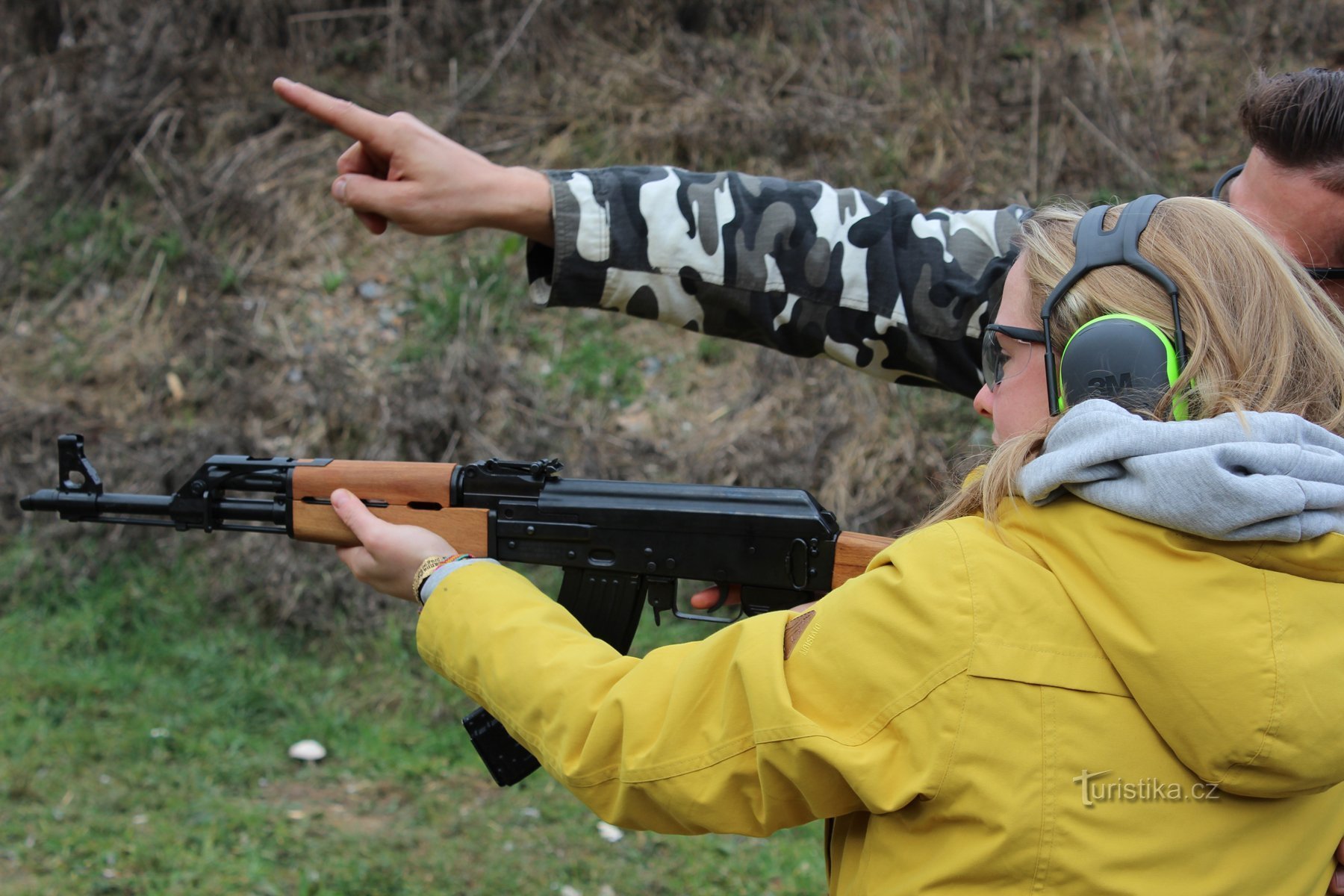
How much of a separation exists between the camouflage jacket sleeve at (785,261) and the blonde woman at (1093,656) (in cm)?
100

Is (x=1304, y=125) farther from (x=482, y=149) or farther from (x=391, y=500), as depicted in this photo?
(x=482, y=149)

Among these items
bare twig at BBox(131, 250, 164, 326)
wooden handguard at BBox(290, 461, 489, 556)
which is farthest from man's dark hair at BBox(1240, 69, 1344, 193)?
bare twig at BBox(131, 250, 164, 326)

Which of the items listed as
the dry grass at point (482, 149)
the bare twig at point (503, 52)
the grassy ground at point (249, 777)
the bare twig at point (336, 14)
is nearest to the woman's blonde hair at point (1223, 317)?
the grassy ground at point (249, 777)

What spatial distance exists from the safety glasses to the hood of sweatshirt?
0.30m

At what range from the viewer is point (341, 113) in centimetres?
249

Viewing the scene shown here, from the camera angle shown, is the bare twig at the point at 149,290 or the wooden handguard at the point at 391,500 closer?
the wooden handguard at the point at 391,500

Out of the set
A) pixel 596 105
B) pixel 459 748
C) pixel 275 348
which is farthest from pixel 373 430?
pixel 596 105

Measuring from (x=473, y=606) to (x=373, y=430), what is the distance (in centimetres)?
402

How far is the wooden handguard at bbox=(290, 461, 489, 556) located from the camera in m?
2.63

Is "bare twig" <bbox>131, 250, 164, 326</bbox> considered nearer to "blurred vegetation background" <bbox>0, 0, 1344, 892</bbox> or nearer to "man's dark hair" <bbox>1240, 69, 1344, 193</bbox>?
"blurred vegetation background" <bbox>0, 0, 1344, 892</bbox>

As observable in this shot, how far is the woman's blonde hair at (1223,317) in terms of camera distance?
146 centimetres

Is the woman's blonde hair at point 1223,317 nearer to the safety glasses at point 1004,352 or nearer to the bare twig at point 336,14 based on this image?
the safety glasses at point 1004,352

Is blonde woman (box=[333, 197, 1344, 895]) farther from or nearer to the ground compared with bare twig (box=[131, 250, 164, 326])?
farther from the ground

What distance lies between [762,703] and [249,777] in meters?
3.58
